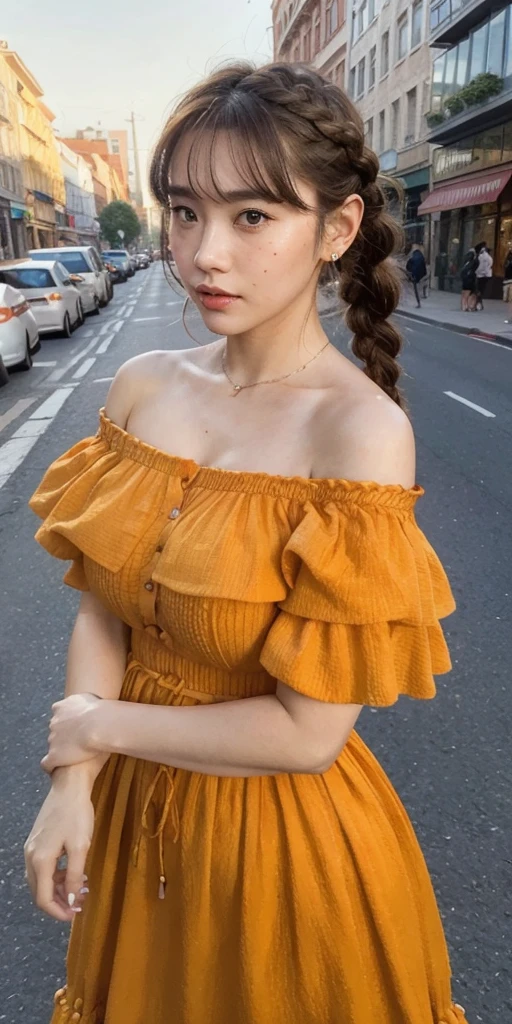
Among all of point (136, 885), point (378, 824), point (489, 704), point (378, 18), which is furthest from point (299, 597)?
point (378, 18)

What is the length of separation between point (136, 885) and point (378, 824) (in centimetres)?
39

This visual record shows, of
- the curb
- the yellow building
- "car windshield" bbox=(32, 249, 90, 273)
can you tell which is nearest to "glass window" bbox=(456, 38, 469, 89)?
the curb

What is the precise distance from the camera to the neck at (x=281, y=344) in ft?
4.01

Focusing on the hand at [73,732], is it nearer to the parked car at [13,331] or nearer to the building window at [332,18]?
the parked car at [13,331]

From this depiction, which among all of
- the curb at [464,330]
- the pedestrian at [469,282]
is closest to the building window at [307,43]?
the pedestrian at [469,282]

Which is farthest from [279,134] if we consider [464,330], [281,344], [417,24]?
[417,24]

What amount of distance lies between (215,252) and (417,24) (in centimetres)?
3221

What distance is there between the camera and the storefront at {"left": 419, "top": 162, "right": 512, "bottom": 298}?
20875 millimetres

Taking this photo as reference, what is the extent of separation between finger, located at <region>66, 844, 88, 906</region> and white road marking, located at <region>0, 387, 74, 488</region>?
494 cm

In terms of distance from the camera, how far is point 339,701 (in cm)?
100

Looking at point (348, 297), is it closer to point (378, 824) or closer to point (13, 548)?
point (378, 824)

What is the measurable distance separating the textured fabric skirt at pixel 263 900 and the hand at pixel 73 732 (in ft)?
0.43

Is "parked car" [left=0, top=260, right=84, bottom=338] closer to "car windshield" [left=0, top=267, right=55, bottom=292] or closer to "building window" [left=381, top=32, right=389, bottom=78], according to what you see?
"car windshield" [left=0, top=267, right=55, bottom=292]

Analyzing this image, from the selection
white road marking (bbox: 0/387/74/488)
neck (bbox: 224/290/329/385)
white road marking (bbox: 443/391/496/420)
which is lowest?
white road marking (bbox: 443/391/496/420)
